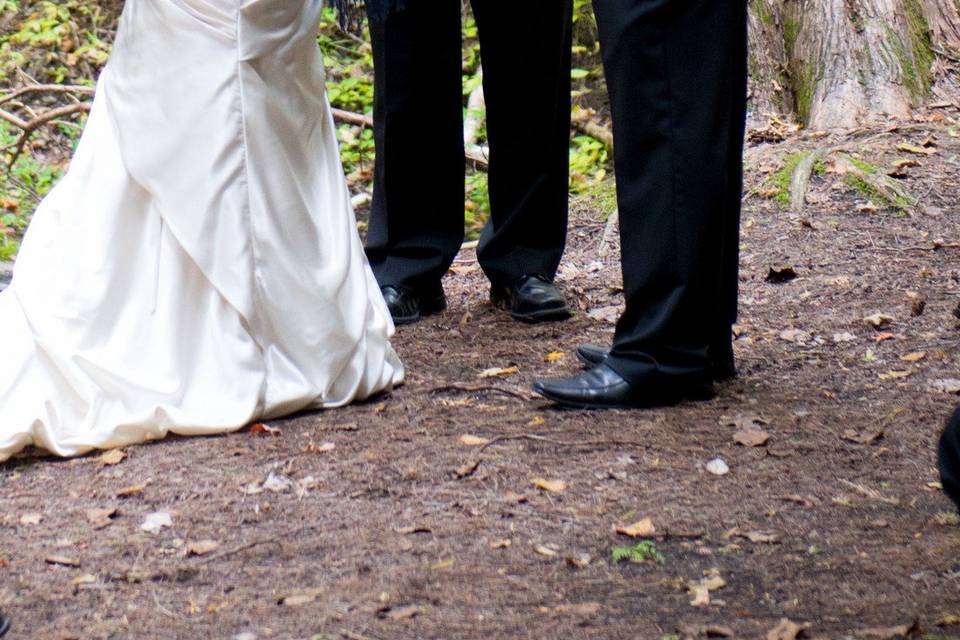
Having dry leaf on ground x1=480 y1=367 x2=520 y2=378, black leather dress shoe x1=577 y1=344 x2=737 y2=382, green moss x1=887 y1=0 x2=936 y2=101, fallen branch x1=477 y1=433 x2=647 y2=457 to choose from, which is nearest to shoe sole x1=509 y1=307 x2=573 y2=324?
dry leaf on ground x1=480 y1=367 x2=520 y2=378

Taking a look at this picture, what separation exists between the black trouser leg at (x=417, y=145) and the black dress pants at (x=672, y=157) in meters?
1.02

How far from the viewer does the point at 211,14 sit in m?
2.73

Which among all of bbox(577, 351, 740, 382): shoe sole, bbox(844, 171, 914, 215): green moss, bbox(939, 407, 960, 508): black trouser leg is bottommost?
bbox(577, 351, 740, 382): shoe sole

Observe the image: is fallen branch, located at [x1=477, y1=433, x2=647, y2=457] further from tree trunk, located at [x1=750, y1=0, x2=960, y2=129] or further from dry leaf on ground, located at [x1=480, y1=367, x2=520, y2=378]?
tree trunk, located at [x1=750, y1=0, x2=960, y2=129]

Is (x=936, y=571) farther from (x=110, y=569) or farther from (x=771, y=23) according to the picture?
(x=771, y=23)

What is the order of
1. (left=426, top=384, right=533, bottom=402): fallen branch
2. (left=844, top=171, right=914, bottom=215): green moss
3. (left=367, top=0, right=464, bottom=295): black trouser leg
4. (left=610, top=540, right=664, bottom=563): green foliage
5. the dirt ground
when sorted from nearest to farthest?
1. the dirt ground
2. (left=610, top=540, right=664, bottom=563): green foliage
3. (left=426, top=384, right=533, bottom=402): fallen branch
4. (left=367, top=0, right=464, bottom=295): black trouser leg
5. (left=844, top=171, right=914, bottom=215): green moss

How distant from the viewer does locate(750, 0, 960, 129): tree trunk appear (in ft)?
18.4

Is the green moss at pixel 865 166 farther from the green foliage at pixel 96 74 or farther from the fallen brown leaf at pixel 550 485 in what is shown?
the fallen brown leaf at pixel 550 485

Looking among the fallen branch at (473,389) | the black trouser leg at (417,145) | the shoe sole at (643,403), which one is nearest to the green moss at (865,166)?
the black trouser leg at (417,145)

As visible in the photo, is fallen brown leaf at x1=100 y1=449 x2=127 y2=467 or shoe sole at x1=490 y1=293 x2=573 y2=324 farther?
shoe sole at x1=490 y1=293 x2=573 y2=324

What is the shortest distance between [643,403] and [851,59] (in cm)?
340

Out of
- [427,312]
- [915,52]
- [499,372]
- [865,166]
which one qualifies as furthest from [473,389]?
[915,52]

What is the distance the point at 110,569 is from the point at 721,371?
1678 mm

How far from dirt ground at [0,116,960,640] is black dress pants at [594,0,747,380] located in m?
0.22
